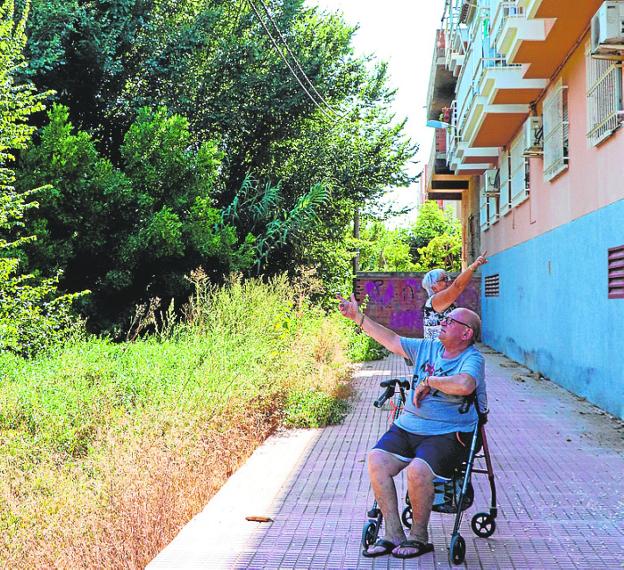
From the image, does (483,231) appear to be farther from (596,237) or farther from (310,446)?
(310,446)

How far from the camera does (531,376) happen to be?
16.2 metres

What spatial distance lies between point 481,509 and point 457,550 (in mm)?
1438

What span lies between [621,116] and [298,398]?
531 cm

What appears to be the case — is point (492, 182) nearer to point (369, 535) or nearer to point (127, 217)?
point (127, 217)

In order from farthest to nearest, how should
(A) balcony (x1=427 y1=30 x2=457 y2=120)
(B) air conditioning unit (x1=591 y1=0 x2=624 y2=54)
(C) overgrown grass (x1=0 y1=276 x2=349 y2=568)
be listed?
A: (A) balcony (x1=427 y1=30 x2=457 y2=120)
(B) air conditioning unit (x1=591 y1=0 x2=624 y2=54)
(C) overgrown grass (x1=0 y1=276 x2=349 y2=568)

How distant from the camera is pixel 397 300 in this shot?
25688mm

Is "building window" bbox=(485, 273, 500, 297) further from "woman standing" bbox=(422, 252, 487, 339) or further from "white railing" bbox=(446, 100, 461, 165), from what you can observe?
"woman standing" bbox=(422, 252, 487, 339)

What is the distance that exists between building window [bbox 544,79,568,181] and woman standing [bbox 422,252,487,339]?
23.3ft

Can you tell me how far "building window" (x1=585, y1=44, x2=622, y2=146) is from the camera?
10586 mm

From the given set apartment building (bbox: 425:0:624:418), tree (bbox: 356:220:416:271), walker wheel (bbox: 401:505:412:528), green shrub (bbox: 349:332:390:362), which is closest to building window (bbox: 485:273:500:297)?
apartment building (bbox: 425:0:624:418)

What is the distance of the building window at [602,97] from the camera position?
1059 centimetres

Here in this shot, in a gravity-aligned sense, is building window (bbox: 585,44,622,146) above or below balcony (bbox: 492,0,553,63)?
below

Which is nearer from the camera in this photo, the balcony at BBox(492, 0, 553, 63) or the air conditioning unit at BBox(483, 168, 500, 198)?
the balcony at BBox(492, 0, 553, 63)

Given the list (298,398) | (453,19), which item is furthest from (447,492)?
(453,19)
